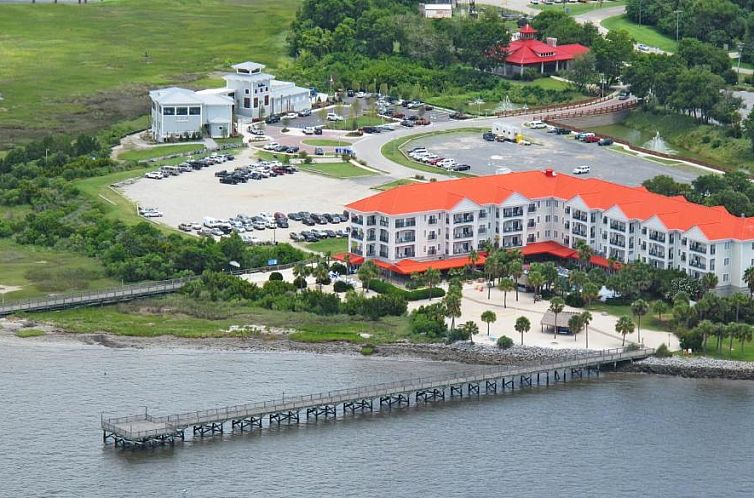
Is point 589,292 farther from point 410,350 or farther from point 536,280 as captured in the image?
point 410,350

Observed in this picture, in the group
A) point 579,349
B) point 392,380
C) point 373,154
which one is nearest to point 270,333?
point 392,380

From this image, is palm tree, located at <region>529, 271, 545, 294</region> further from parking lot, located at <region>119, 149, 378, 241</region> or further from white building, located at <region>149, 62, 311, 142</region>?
white building, located at <region>149, 62, 311, 142</region>

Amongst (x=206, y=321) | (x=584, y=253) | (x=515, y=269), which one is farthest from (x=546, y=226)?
(x=206, y=321)

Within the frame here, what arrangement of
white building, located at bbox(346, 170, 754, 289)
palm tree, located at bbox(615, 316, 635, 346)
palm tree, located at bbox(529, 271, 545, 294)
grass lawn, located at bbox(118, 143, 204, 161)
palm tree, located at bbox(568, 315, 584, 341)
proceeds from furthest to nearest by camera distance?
1. grass lawn, located at bbox(118, 143, 204, 161)
2. white building, located at bbox(346, 170, 754, 289)
3. palm tree, located at bbox(529, 271, 545, 294)
4. palm tree, located at bbox(568, 315, 584, 341)
5. palm tree, located at bbox(615, 316, 635, 346)

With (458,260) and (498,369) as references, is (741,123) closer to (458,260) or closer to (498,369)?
(458,260)

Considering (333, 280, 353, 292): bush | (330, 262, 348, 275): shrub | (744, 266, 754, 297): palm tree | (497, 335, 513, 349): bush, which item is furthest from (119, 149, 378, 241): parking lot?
(744, 266, 754, 297): palm tree
